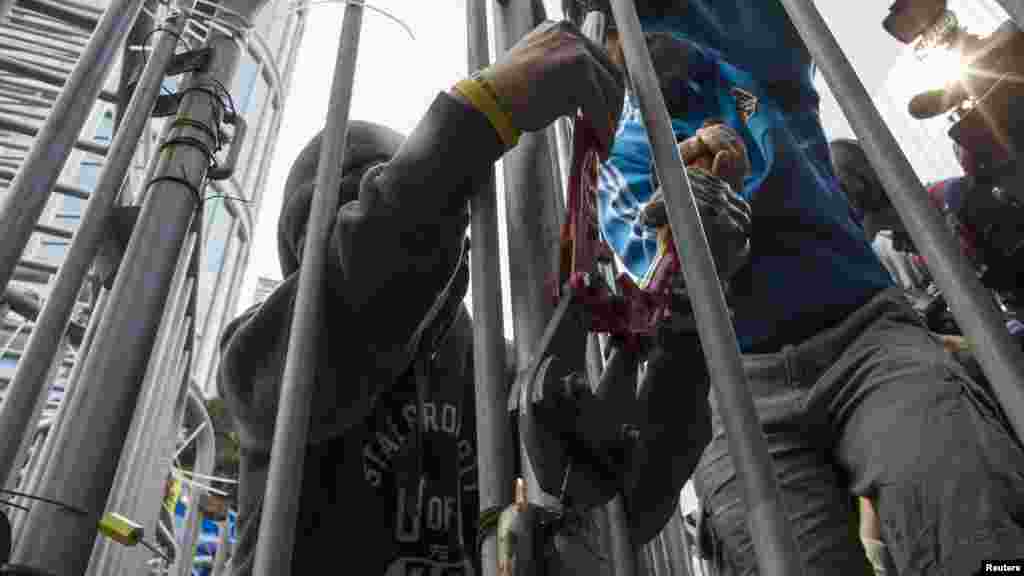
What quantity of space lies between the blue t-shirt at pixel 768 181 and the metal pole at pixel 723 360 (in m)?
0.52

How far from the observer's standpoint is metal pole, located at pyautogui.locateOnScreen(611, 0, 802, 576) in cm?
44

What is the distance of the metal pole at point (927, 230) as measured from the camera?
42 cm

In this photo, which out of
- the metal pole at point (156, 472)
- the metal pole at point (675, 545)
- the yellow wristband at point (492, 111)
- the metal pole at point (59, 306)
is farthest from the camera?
the metal pole at point (156, 472)

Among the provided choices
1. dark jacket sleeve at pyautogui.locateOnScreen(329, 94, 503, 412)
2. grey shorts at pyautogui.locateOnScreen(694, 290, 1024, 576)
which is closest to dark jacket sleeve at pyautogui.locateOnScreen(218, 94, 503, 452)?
dark jacket sleeve at pyautogui.locateOnScreen(329, 94, 503, 412)

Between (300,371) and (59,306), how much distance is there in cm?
34

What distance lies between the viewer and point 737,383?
0.49 metres

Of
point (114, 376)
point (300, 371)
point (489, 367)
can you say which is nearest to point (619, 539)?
point (489, 367)

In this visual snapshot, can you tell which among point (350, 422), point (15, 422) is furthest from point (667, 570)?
point (15, 422)

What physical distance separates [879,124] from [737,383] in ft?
0.61

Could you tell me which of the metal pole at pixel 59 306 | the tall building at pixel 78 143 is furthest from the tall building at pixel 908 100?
the metal pole at pixel 59 306

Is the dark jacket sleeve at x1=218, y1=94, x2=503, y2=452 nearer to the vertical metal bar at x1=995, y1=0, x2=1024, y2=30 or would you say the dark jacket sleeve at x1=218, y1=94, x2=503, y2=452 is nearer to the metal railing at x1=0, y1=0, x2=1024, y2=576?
the metal railing at x1=0, y1=0, x2=1024, y2=576

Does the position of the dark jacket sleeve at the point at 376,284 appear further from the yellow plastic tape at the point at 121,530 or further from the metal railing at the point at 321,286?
the yellow plastic tape at the point at 121,530

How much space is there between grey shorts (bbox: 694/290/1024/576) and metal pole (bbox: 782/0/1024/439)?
1.86ft

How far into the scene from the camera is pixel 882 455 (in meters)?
1.01
